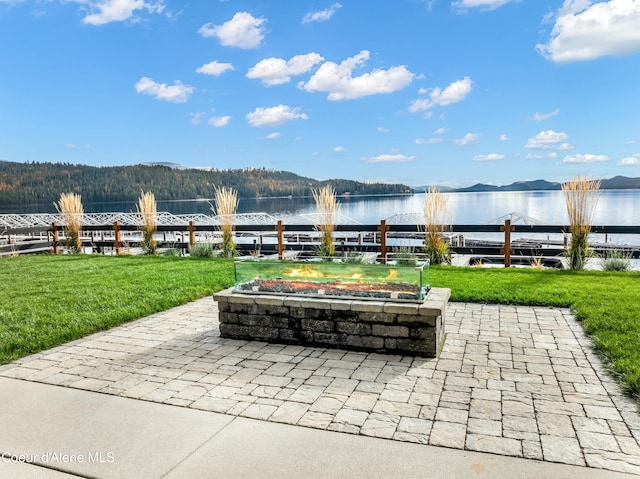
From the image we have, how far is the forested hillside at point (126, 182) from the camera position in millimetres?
42062

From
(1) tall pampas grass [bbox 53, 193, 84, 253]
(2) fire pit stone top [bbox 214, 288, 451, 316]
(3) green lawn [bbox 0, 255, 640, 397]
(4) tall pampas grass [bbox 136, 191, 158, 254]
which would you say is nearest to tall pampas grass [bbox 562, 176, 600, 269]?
(3) green lawn [bbox 0, 255, 640, 397]

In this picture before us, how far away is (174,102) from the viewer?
36.4 meters

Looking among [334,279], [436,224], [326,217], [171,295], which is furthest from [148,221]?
[334,279]

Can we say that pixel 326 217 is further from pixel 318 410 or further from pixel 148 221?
pixel 318 410

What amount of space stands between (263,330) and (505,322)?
8.40ft

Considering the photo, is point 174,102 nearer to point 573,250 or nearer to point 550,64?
point 550,64

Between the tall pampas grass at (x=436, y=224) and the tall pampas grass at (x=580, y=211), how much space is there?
6.98 feet

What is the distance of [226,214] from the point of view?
10.6 m

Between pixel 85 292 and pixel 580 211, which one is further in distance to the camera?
pixel 580 211

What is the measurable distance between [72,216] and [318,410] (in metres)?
11.5

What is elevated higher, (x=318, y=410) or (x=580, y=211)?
(x=580, y=211)

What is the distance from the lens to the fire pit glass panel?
393cm

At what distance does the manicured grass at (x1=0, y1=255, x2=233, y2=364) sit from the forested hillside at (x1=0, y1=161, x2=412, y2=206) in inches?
1204

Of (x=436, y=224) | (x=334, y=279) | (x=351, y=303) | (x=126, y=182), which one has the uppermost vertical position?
(x=126, y=182)
